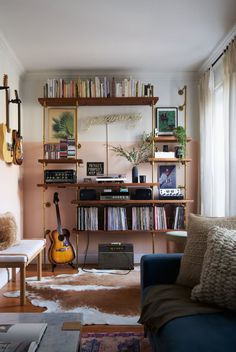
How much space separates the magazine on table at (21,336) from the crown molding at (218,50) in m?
3.01

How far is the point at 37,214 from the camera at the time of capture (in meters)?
4.14

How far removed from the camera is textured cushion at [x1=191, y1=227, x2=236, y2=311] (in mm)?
1449

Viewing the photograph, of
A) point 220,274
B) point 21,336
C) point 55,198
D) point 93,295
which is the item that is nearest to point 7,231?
point 93,295

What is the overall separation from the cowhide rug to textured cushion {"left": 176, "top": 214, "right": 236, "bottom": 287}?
0.79 metres

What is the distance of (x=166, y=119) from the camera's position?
13.6 ft

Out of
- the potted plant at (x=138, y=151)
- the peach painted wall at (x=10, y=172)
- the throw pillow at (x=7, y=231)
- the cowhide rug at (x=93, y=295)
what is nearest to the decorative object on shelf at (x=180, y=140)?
the potted plant at (x=138, y=151)

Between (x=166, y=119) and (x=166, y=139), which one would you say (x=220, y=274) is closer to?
(x=166, y=139)

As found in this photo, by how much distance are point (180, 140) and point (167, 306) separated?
270cm

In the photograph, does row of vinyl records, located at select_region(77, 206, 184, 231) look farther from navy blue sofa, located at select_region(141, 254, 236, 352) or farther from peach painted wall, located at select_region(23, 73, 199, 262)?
navy blue sofa, located at select_region(141, 254, 236, 352)

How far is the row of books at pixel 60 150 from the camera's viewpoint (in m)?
3.91

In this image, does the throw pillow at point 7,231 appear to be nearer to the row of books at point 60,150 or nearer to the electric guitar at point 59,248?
the electric guitar at point 59,248

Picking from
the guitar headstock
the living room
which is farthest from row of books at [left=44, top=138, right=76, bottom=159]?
the guitar headstock

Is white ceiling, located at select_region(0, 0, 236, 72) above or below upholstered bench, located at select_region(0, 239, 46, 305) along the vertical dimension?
above

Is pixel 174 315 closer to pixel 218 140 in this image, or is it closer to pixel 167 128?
pixel 218 140
